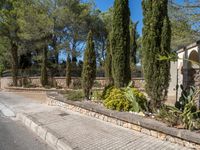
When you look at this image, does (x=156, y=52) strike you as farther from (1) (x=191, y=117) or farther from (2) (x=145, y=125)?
(1) (x=191, y=117)

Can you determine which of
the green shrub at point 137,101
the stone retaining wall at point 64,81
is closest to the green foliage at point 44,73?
the stone retaining wall at point 64,81

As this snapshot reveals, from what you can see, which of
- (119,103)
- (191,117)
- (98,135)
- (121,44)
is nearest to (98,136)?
(98,135)

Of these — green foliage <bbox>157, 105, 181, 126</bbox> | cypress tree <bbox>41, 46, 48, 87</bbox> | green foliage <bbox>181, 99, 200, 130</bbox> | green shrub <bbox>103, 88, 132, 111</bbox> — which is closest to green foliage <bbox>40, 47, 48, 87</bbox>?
cypress tree <bbox>41, 46, 48, 87</bbox>

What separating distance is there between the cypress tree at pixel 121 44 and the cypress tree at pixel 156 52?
7.64 feet

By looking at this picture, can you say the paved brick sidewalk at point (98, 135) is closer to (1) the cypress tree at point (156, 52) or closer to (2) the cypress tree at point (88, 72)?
(1) the cypress tree at point (156, 52)

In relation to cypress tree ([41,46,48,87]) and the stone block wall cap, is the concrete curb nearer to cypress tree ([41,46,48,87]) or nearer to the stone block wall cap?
the stone block wall cap

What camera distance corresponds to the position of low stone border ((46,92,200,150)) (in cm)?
566

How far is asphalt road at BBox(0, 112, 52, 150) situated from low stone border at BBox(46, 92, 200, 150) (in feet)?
7.15

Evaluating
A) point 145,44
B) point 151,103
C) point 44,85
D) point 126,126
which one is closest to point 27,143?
point 126,126

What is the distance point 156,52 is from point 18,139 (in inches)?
178

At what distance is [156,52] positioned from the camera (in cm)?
813

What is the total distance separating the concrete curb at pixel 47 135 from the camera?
656 centimetres

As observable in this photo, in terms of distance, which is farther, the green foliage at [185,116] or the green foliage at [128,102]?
the green foliage at [128,102]

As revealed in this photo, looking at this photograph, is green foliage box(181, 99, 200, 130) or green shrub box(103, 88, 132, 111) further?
green shrub box(103, 88, 132, 111)
